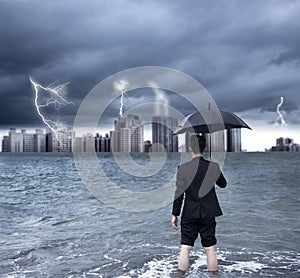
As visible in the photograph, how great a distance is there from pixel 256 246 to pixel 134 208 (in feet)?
23.2

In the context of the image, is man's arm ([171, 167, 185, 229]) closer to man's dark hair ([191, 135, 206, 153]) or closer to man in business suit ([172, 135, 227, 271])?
man in business suit ([172, 135, 227, 271])

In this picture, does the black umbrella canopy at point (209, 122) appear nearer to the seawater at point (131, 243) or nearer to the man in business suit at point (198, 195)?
the man in business suit at point (198, 195)

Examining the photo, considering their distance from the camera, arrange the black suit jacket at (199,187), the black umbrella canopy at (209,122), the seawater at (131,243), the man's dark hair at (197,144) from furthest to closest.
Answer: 1. the seawater at (131,243)
2. the black umbrella canopy at (209,122)
3. the man's dark hair at (197,144)
4. the black suit jacket at (199,187)

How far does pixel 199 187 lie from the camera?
17.1ft

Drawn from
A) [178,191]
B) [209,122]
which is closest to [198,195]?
[178,191]

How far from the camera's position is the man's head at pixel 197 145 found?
535cm

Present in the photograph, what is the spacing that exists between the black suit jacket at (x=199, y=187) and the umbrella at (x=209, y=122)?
85cm

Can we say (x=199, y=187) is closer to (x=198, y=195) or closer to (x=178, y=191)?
(x=198, y=195)

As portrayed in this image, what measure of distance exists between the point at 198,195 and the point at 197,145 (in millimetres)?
729

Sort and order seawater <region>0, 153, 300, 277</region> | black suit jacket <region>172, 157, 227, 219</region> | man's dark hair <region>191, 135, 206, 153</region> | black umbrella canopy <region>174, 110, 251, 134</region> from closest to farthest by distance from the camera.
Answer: black suit jacket <region>172, 157, 227, 219</region> < man's dark hair <region>191, 135, 206, 153</region> < black umbrella canopy <region>174, 110, 251, 134</region> < seawater <region>0, 153, 300, 277</region>

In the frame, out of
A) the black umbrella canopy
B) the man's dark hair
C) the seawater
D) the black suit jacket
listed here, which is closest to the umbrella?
the black umbrella canopy

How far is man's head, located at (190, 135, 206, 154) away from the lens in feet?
17.5

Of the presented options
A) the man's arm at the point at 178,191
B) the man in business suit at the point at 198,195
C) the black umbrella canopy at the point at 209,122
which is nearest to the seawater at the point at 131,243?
the man in business suit at the point at 198,195

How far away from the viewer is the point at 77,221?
11594 millimetres
